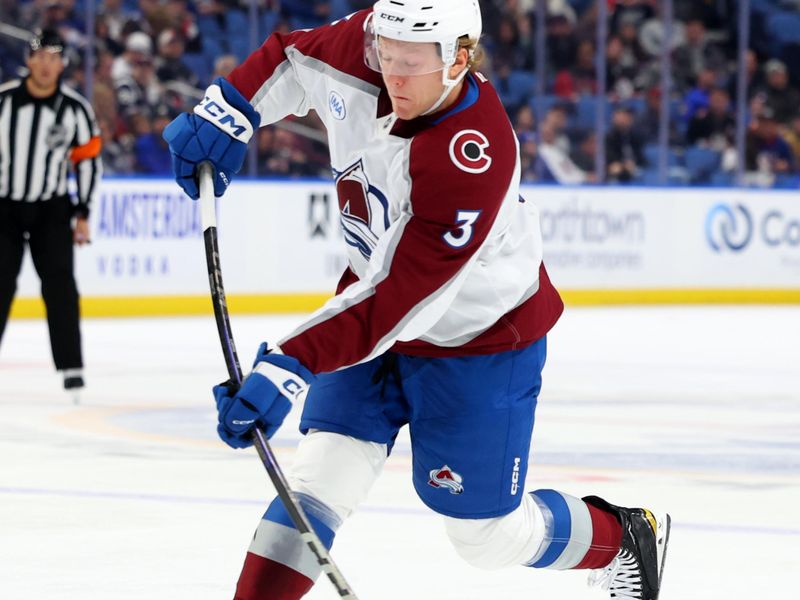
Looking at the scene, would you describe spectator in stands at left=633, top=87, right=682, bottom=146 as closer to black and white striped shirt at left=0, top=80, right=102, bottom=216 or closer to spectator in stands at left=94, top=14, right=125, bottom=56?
spectator in stands at left=94, top=14, right=125, bottom=56

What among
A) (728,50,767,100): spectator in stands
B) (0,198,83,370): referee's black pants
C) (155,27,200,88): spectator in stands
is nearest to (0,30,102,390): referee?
(0,198,83,370): referee's black pants

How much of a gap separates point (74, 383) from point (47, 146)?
898 millimetres

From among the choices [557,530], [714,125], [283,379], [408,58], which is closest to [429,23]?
[408,58]

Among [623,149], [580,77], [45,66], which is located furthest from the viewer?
[623,149]

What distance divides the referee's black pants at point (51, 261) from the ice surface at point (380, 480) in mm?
237

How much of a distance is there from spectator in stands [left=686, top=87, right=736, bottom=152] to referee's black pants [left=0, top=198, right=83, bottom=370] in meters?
7.05

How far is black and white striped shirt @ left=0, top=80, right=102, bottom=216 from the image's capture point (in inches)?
243

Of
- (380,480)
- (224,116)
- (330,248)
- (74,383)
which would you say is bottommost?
(330,248)

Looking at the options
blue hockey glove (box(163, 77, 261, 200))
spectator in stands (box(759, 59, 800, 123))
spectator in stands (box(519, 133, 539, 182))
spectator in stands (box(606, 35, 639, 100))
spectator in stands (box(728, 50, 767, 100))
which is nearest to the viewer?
blue hockey glove (box(163, 77, 261, 200))

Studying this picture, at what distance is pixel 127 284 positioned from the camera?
32.0 ft

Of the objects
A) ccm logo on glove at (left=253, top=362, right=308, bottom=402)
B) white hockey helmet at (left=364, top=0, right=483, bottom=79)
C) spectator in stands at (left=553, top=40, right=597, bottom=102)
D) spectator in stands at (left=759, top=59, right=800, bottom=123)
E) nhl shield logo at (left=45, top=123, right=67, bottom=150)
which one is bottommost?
spectator in stands at (left=759, top=59, right=800, bottom=123)

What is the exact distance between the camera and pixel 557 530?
274 centimetres

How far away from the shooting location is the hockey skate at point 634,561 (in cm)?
287

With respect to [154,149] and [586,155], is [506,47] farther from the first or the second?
[154,149]
